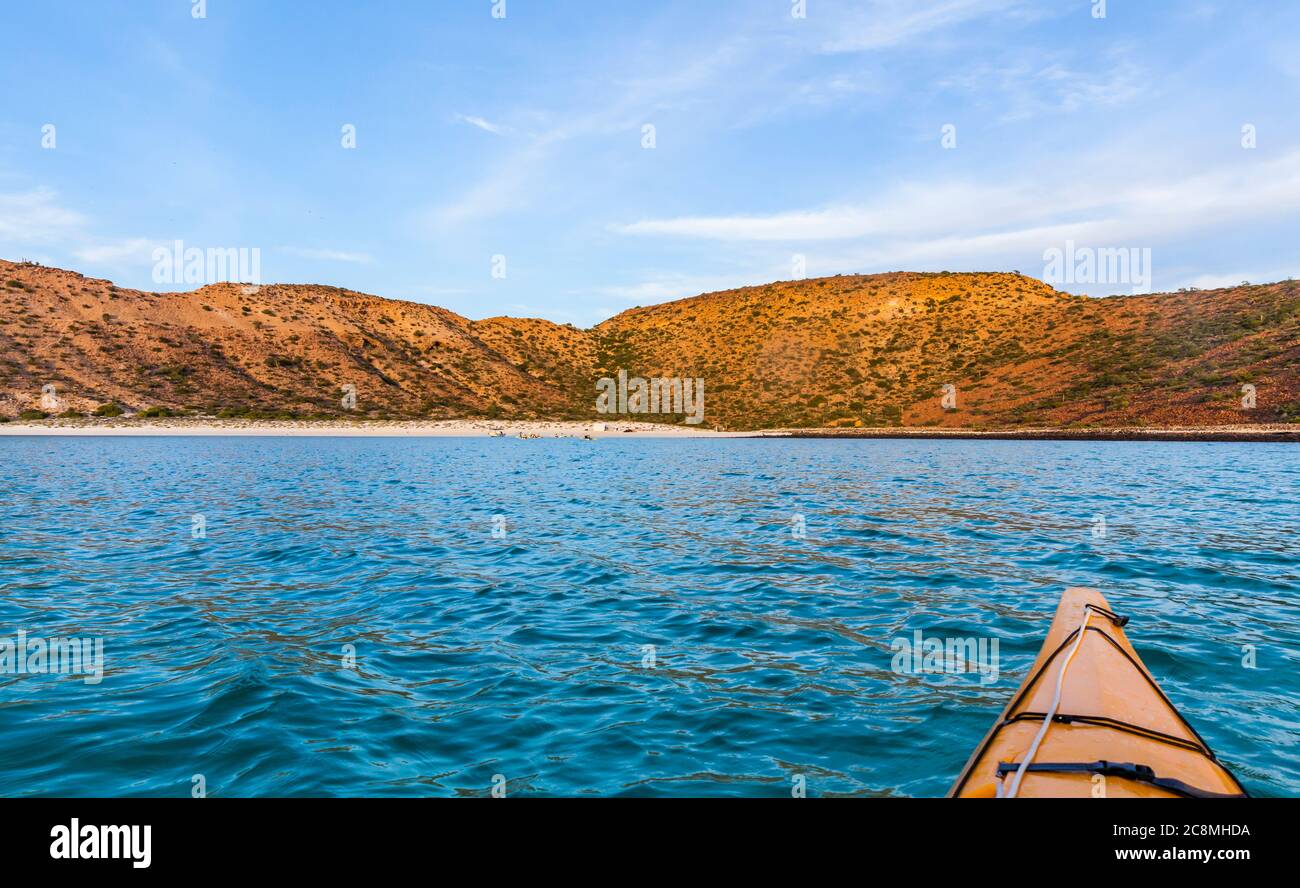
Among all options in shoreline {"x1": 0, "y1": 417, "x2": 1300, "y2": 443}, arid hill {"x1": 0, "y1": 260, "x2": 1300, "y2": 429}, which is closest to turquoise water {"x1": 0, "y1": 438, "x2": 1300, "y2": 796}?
shoreline {"x1": 0, "y1": 417, "x2": 1300, "y2": 443}

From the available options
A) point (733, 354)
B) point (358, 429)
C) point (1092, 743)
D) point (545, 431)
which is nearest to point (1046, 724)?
point (1092, 743)

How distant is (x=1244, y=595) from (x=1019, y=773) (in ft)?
35.4

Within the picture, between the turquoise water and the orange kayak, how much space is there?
1.00m

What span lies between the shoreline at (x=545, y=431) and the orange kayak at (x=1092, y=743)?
60.3 metres

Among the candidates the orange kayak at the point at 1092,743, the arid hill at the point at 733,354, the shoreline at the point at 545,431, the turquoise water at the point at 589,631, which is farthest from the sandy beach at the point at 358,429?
the orange kayak at the point at 1092,743

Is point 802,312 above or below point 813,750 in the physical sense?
above

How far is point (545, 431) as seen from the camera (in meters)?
81.6

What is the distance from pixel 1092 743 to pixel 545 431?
78186 mm

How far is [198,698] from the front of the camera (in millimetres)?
7648

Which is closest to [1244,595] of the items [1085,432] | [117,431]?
[1085,432]

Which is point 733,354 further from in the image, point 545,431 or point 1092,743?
point 1092,743

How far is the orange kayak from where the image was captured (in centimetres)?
419

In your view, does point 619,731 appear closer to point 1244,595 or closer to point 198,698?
point 198,698
